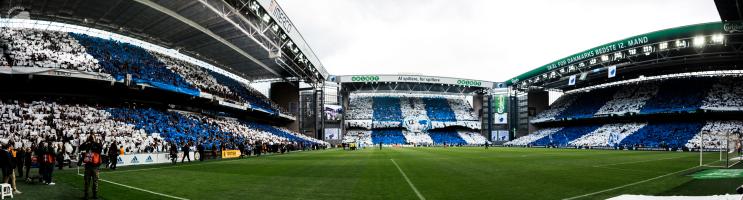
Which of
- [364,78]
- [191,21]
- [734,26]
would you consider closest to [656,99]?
[734,26]

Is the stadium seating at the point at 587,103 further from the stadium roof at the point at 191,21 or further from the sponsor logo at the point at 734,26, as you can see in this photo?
the stadium roof at the point at 191,21

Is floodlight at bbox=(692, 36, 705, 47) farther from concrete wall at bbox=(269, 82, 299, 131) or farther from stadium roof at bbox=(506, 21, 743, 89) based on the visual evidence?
concrete wall at bbox=(269, 82, 299, 131)

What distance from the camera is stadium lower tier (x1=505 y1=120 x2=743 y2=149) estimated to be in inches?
1902

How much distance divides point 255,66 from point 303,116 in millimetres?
19361

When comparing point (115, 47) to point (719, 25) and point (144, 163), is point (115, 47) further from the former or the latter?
point (719, 25)

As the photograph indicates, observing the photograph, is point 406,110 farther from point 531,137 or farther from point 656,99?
point 656,99

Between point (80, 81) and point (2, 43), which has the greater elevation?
point (2, 43)

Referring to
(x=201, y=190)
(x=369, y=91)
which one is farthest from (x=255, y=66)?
(x=201, y=190)

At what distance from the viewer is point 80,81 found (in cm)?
3016

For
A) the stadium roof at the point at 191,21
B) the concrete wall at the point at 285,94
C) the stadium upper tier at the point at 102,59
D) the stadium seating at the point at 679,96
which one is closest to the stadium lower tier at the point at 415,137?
the concrete wall at the point at 285,94

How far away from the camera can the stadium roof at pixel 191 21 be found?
95.2ft

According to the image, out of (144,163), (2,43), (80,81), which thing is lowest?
(144,163)

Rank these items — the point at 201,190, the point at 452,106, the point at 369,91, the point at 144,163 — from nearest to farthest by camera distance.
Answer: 1. the point at 201,190
2. the point at 144,163
3. the point at 369,91
4. the point at 452,106

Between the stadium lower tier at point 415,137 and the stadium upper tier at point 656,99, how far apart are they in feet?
52.2
